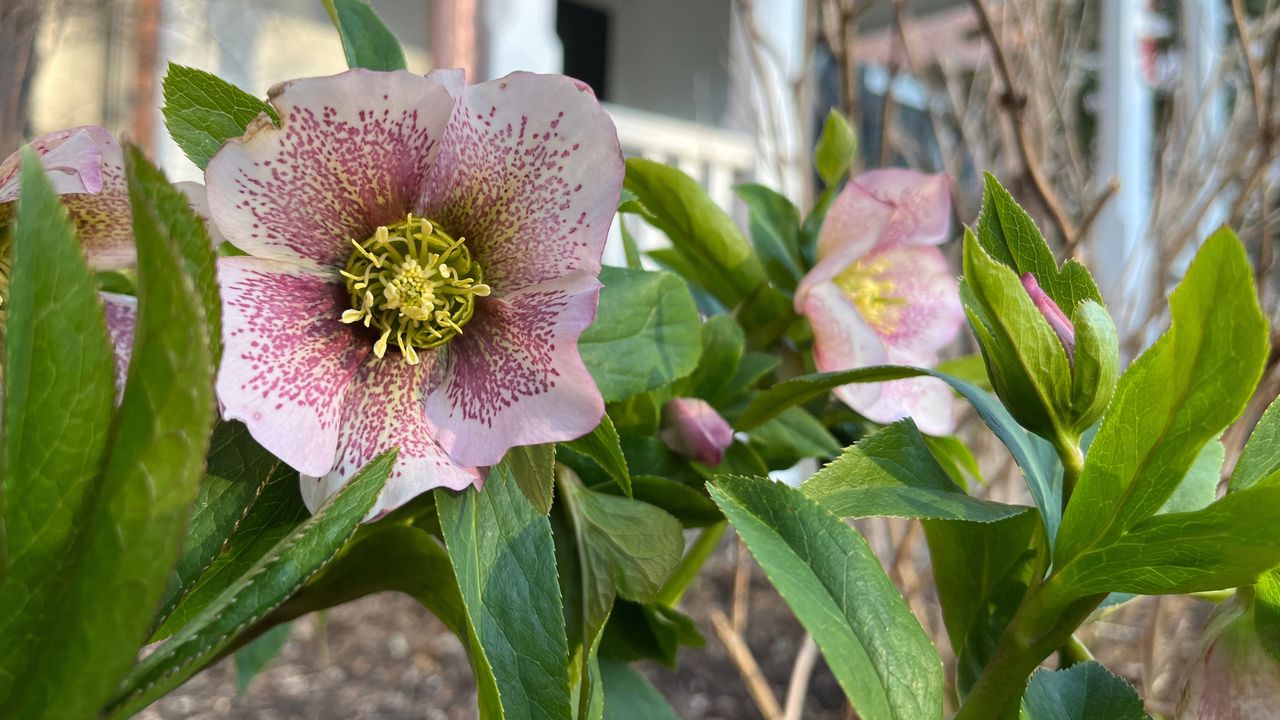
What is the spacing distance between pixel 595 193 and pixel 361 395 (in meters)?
0.09

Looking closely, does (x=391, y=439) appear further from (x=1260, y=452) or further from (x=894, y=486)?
(x=1260, y=452)

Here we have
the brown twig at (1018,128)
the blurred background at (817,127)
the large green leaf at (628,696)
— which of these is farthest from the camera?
the blurred background at (817,127)

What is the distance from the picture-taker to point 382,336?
1.06 ft

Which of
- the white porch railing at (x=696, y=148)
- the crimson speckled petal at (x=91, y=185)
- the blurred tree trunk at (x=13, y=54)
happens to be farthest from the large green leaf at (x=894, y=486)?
the white porch railing at (x=696, y=148)

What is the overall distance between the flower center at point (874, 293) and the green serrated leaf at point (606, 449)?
0.74 feet

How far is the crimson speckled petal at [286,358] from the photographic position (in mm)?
266

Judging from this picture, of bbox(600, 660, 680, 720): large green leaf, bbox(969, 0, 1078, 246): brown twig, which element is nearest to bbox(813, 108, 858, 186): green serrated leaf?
bbox(969, 0, 1078, 246): brown twig

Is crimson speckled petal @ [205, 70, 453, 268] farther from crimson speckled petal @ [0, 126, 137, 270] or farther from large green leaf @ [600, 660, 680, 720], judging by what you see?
large green leaf @ [600, 660, 680, 720]

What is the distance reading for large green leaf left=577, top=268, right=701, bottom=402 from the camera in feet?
1.16

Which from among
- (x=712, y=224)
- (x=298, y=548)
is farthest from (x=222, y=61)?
(x=298, y=548)

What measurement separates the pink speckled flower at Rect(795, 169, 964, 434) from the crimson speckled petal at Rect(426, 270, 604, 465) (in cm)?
17

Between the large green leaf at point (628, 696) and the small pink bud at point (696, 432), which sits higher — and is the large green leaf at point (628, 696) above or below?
below

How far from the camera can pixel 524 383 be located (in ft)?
1.00

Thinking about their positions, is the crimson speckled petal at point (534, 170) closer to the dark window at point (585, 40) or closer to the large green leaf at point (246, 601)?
the large green leaf at point (246, 601)
